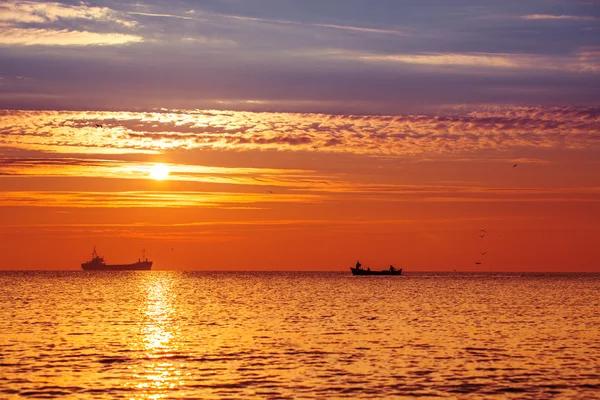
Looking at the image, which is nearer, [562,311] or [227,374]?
[227,374]

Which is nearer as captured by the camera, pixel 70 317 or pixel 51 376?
pixel 51 376

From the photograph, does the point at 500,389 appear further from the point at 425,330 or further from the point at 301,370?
the point at 425,330

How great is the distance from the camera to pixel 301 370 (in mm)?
56875

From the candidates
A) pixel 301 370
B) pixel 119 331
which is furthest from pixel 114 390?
pixel 119 331

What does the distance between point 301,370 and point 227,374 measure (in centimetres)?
487

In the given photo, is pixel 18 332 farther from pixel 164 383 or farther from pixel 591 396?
pixel 591 396

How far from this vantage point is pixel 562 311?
119 metres

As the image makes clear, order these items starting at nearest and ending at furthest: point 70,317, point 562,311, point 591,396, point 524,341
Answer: point 591,396
point 524,341
point 70,317
point 562,311

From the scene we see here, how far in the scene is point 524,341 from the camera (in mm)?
75312

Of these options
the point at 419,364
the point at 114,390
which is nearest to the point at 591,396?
the point at 419,364

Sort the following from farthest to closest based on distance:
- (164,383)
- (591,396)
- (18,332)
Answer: (18,332) → (164,383) → (591,396)

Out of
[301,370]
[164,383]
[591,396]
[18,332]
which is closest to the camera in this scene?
[591,396]

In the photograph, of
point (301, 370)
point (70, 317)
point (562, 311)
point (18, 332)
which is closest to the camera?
point (301, 370)

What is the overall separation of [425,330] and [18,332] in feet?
125
